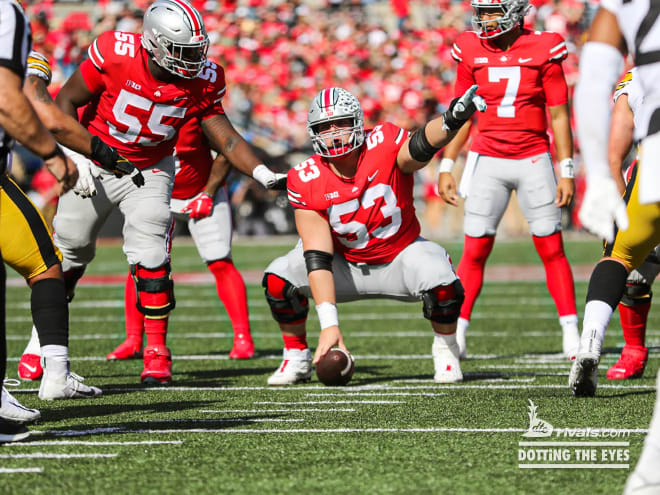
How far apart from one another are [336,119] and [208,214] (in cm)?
190

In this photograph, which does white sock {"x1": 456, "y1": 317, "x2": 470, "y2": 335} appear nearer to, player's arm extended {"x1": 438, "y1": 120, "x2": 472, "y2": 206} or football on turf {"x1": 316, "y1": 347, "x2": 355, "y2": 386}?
player's arm extended {"x1": 438, "y1": 120, "x2": 472, "y2": 206}

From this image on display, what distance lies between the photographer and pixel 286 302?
5.42 m

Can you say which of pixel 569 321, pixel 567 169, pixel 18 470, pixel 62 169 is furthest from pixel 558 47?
pixel 18 470

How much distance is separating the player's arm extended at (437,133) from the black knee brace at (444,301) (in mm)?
592

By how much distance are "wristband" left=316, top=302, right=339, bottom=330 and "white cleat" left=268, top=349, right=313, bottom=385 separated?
0.52 m

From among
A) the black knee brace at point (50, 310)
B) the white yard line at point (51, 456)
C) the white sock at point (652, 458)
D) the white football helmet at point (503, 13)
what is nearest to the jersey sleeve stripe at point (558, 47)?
the white football helmet at point (503, 13)

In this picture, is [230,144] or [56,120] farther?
[230,144]

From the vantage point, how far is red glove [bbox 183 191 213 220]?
674 centimetres

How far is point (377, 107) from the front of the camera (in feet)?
63.4

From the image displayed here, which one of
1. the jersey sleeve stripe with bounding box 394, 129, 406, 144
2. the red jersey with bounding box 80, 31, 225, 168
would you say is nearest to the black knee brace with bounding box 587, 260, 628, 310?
the jersey sleeve stripe with bounding box 394, 129, 406, 144

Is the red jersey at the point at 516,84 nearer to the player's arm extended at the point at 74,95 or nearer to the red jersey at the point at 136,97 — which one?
the red jersey at the point at 136,97

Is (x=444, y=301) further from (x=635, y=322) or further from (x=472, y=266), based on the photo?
(x=472, y=266)

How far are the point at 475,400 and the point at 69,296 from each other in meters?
2.41

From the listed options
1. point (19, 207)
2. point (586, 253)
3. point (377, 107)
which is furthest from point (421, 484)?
point (377, 107)
